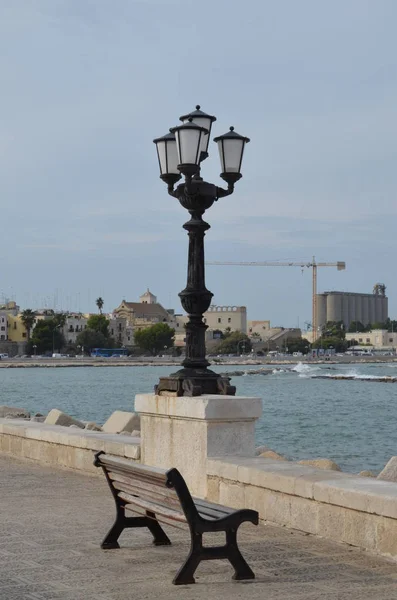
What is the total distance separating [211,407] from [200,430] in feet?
0.90

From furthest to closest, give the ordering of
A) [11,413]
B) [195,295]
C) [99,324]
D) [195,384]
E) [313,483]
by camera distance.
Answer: [99,324] → [11,413] → [195,295] → [195,384] → [313,483]

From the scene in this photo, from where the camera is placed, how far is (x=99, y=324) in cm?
18738

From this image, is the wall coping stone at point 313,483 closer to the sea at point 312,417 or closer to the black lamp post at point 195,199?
the black lamp post at point 195,199

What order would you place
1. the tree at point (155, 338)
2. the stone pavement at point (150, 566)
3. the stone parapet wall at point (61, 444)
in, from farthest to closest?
1. the tree at point (155, 338)
2. the stone parapet wall at point (61, 444)
3. the stone pavement at point (150, 566)

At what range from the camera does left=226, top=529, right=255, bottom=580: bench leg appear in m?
5.90

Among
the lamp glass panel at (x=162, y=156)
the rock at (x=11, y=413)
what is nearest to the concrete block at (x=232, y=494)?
the lamp glass panel at (x=162, y=156)

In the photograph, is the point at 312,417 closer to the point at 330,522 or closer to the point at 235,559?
the point at 330,522

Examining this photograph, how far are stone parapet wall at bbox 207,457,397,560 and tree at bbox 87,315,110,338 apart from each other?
178m

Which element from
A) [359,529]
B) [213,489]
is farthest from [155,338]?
[359,529]

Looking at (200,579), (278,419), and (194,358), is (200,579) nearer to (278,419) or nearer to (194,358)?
(194,358)

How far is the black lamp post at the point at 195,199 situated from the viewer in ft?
29.1

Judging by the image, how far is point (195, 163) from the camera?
29.2 feet

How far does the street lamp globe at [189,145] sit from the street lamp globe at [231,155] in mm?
419

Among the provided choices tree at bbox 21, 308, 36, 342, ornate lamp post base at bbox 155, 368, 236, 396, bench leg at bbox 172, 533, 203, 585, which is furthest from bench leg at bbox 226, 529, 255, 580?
tree at bbox 21, 308, 36, 342
